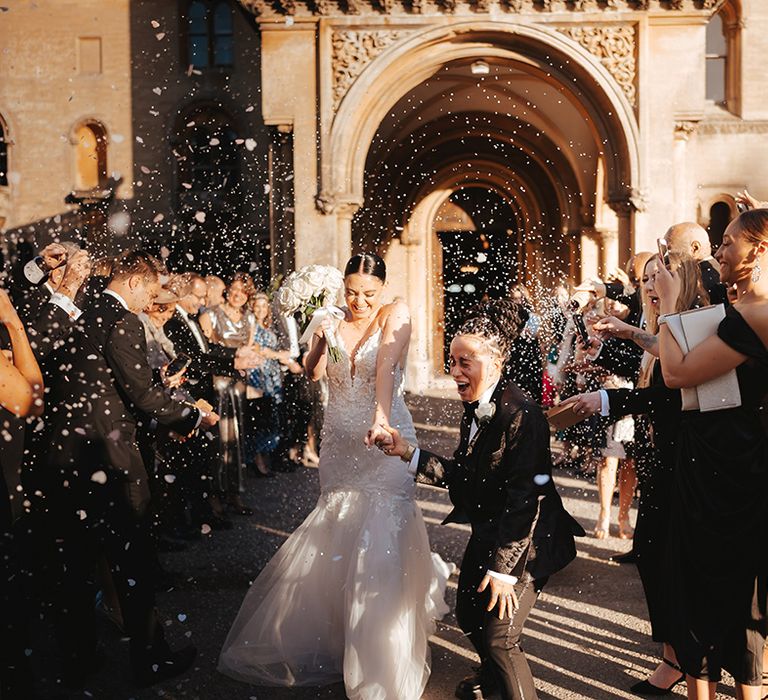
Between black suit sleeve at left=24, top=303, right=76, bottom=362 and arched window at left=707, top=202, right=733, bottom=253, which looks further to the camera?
arched window at left=707, top=202, right=733, bottom=253

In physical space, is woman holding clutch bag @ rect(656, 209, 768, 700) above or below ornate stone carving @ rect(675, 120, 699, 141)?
below

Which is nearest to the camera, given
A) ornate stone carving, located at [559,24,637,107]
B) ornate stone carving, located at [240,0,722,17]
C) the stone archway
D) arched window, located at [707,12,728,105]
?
ornate stone carving, located at [240,0,722,17]

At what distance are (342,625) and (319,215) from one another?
849 cm

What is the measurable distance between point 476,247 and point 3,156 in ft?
41.3

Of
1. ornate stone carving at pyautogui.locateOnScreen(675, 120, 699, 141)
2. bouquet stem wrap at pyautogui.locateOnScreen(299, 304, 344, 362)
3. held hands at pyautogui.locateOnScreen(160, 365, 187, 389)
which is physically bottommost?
held hands at pyautogui.locateOnScreen(160, 365, 187, 389)

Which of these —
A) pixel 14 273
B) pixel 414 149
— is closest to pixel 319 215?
pixel 414 149

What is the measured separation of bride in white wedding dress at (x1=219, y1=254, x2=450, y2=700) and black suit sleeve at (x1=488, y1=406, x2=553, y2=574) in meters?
0.79

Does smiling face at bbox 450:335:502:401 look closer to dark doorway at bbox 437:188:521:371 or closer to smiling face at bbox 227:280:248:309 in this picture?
smiling face at bbox 227:280:248:309

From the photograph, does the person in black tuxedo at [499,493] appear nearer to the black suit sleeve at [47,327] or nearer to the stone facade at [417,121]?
the black suit sleeve at [47,327]

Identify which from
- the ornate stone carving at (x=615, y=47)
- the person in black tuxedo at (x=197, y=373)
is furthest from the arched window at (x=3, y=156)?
the person in black tuxedo at (x=197, y=373)

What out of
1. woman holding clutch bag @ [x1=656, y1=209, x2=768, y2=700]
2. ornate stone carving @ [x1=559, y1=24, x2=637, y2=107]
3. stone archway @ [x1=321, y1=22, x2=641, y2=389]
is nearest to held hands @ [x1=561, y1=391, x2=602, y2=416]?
woman holding clutch bag @ [x1=656, y1=209, x2=768, y2=700]

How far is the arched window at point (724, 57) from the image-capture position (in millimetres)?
16969

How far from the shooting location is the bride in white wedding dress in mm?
3779

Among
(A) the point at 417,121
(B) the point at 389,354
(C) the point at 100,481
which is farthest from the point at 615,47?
(C) the point at 100,481
